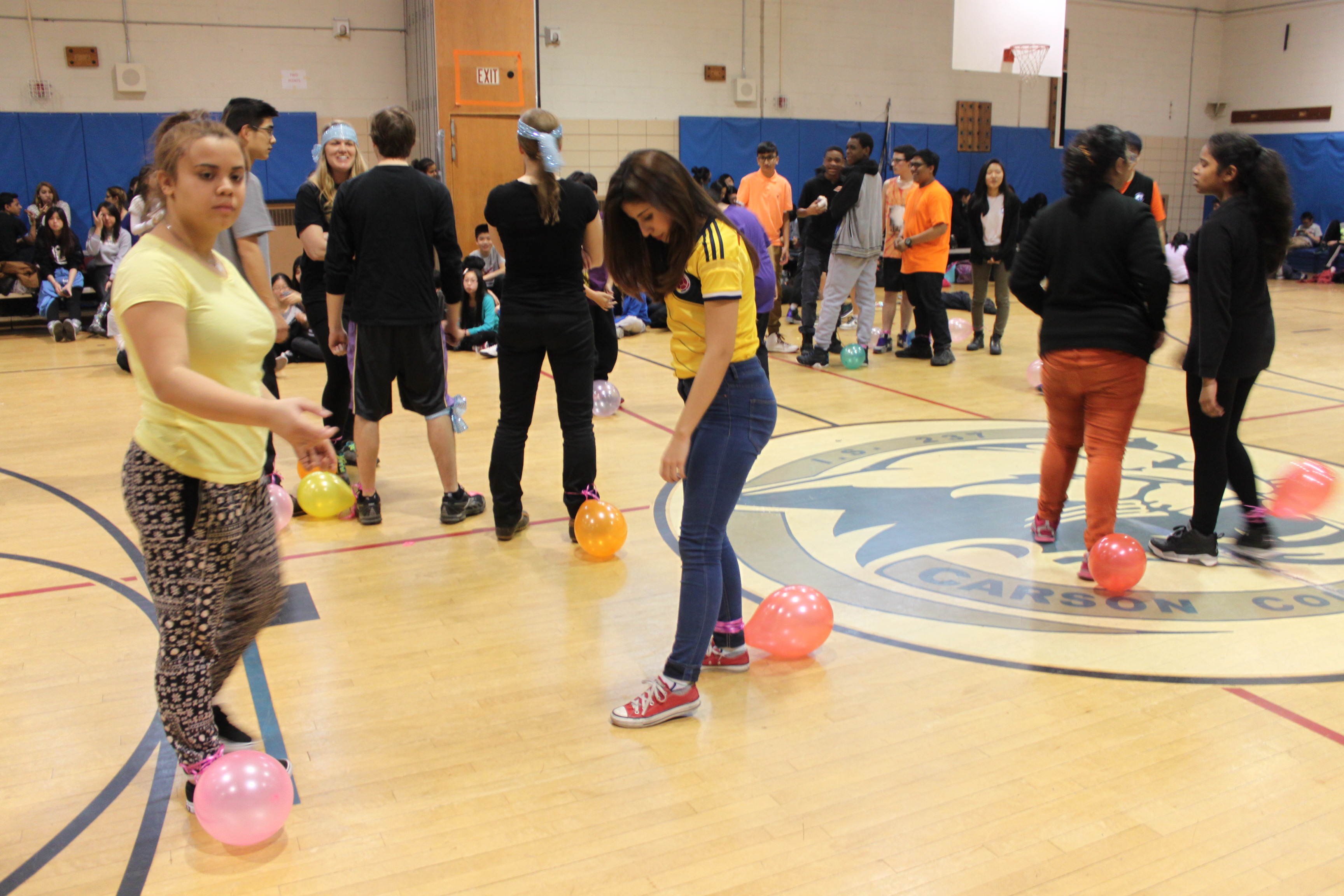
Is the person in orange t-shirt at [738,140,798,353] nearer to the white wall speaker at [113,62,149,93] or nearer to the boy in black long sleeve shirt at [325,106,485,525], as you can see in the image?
the boy in black long sleeve shirt at [325,106,485,525]

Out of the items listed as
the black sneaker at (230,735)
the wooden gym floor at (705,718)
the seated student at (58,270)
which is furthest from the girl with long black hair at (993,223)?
the seated student at (58,270)

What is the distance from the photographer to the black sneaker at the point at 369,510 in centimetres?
436

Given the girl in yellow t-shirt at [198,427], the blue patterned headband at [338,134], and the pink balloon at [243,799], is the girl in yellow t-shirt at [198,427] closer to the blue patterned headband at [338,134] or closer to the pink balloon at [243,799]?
the pink balloon at [243,799]

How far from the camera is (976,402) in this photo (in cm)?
669

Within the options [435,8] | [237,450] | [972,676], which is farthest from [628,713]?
[435,8]

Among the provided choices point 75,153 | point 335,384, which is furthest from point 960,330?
point 75,153

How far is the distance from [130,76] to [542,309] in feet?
33.2

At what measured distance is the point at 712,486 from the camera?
2535 mm

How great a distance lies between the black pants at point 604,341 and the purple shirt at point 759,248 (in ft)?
9.58

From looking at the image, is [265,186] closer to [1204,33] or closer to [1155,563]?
[1155,563]

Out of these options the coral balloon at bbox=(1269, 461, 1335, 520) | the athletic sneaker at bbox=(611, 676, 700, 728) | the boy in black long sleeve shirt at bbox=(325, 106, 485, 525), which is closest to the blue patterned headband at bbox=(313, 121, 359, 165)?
the boy in black long sleeve shirt at bbox=(325, 106, 485, 525)

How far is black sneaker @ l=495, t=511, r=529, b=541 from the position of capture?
4133 millimetres

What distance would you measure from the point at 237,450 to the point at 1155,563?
10.6 ft

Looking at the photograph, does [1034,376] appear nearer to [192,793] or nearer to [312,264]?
[312,264]
